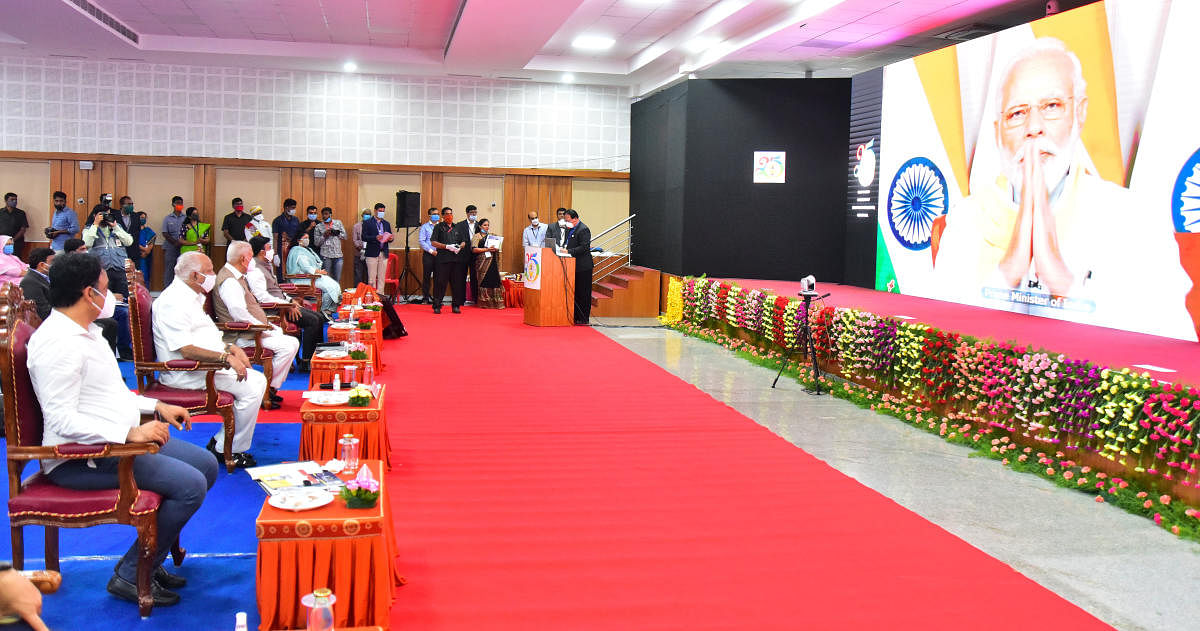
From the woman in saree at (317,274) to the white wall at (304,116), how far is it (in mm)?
4937

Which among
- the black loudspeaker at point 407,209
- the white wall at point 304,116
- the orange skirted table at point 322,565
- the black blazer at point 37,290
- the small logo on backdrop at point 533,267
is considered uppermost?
the white wall at point 304,116

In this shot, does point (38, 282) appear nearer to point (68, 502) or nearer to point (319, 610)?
point (68, 502)

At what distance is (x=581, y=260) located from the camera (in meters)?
12.3

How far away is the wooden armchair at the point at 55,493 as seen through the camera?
3.07 metres

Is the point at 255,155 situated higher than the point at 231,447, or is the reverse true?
the point at 255,155

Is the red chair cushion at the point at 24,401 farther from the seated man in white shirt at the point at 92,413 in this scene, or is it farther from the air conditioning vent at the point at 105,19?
the air conditioning vent at the point at 105,19

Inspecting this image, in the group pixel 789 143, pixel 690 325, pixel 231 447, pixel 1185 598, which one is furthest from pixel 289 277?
pixel 1185 598

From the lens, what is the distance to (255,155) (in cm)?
1554

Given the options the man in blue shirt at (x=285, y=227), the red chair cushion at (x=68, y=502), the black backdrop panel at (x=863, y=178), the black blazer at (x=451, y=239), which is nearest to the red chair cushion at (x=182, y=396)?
the red chair cushion at (x=68, y=502)

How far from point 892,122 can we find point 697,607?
901 cm

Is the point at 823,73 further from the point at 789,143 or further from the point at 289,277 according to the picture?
the point at 289,277

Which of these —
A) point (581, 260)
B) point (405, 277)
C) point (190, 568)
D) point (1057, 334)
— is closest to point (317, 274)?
point (581, 260)

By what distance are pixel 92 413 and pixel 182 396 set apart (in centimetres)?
177

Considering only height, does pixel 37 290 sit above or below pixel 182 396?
above
